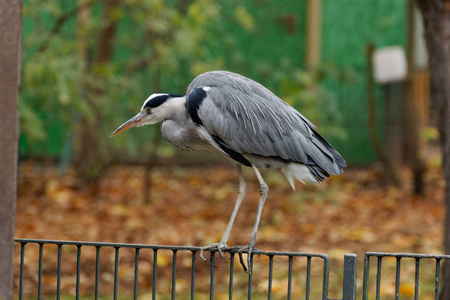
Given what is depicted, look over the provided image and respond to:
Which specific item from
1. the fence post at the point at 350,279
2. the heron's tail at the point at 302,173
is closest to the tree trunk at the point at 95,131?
the heron's tail at the point at 302,173

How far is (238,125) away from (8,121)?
1.60 meters

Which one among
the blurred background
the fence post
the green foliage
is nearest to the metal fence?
the blurred background

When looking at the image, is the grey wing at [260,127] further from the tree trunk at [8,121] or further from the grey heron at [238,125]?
the tree trunk at [8,121]

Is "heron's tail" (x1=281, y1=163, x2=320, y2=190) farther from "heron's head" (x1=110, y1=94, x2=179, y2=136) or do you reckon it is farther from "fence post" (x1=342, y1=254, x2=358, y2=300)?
"fence post" (x1=342, y1=254, x2=358, y2=300)

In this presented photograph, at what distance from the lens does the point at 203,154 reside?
516 inches

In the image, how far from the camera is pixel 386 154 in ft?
39.0

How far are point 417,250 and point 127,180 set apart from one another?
17.7 feet

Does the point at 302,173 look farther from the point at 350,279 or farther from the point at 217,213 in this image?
the point at 217,213

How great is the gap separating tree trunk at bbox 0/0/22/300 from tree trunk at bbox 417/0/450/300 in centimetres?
412

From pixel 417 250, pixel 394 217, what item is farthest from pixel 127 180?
pixel 417 250

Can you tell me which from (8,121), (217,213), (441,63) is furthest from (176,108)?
(217,213)

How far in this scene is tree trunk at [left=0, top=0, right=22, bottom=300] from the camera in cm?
302

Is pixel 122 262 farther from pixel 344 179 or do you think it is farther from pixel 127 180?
pixel 344 179

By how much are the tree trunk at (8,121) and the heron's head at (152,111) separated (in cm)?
120
